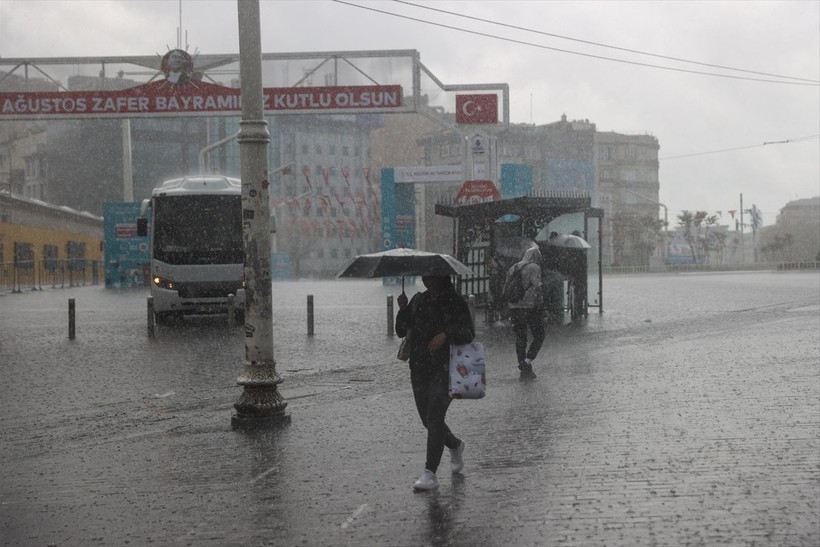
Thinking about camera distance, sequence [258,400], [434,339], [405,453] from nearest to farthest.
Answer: [434,339] → [405,453] → [258,400]

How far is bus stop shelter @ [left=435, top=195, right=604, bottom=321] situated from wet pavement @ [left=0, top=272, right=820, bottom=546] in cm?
557

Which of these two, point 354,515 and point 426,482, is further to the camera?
point 426,482

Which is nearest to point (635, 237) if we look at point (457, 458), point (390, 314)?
point (390, 314)

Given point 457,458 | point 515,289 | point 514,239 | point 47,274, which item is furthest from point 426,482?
point 47,274

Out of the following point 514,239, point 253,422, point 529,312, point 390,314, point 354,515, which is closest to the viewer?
point 354,515

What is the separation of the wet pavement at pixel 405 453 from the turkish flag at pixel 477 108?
11.6 meters

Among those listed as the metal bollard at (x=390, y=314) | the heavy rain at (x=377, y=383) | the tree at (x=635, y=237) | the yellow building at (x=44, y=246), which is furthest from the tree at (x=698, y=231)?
the metal bollard at (x=390, y=314)

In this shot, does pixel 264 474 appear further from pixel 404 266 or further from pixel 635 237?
pixel 635 237

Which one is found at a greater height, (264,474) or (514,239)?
(514,239)

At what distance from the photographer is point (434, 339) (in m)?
6.77

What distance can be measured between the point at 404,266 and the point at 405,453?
176 cm

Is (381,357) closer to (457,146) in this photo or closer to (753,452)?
(753,452)

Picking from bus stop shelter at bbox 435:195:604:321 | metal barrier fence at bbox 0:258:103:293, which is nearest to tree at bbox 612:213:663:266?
metal barrier fence at bbox 0:258:103:293

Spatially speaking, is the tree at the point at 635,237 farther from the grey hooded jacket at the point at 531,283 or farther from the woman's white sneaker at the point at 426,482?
the woman's white sneaker at the point at 426,482
